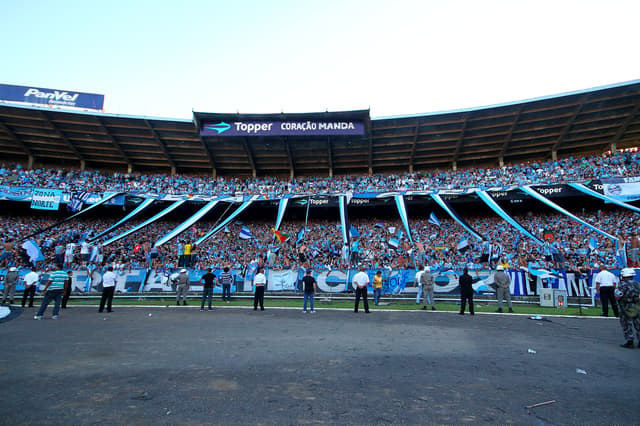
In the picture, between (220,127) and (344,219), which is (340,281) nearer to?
(344,219)

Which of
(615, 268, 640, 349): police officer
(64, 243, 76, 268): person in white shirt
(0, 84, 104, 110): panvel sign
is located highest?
(0, 84, 104, 110): panvel sign

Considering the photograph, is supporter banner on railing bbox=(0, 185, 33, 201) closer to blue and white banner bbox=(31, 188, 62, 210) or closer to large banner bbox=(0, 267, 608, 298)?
blue and white banner bbox=(31, 188, 62, 210)

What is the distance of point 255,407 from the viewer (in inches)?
141

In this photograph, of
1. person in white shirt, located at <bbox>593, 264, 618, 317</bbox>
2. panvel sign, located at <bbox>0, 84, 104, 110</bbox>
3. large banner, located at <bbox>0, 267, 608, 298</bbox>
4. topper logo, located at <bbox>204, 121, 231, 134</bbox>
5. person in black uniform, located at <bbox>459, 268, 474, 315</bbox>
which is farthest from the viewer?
panvel sign, located at <bbox>0, 84, 104, 110</bbox>

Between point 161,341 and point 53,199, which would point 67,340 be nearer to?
point 161,341

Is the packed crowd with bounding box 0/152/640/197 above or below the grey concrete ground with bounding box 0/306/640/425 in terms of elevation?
above

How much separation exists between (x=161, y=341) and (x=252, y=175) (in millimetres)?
29022

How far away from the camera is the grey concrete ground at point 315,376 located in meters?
3.45

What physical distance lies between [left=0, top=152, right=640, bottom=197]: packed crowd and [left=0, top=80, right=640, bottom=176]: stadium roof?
1191 mm

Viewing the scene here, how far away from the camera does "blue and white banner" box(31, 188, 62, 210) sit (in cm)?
2803

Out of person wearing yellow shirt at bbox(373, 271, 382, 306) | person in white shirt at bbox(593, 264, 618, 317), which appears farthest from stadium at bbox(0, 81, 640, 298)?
person in white shirt at bbox(593, 264, 618, 317)

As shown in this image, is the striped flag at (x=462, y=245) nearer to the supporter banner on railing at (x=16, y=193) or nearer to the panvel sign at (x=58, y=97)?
the panvel sign at (x=58, y=97)

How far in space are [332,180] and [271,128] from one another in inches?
314

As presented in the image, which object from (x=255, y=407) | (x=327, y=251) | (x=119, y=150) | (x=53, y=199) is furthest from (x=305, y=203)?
(x=255, y=407)
